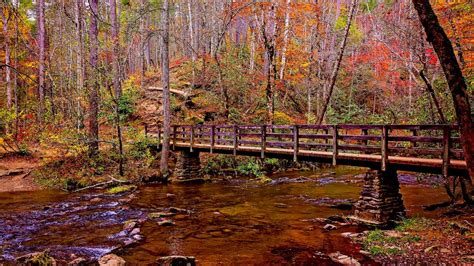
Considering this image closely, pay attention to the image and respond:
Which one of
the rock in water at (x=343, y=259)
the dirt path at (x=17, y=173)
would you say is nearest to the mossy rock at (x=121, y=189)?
the dirt path at (x=17, y=173)

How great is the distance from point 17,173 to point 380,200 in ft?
57.6

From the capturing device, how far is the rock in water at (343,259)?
7749mm

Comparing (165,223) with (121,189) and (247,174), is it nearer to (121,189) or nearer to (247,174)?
(121,189)

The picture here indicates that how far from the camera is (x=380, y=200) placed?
10.9m

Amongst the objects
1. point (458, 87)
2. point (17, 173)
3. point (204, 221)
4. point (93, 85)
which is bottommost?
Result: point (204, 221)

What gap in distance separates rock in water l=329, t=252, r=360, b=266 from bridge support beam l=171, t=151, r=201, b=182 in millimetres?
12702

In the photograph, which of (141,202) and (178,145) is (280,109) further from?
(141,202)

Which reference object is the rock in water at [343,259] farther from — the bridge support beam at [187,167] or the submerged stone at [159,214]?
the bridge support beam at [187,167]

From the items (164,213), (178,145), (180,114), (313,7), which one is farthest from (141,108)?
(164,213)

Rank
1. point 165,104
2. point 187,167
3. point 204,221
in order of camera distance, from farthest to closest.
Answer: point 187,167 < point 165,104 < point 204,221

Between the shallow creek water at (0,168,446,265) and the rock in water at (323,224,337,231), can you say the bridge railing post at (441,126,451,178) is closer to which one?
the shallow creek water at (0,168,446,265)

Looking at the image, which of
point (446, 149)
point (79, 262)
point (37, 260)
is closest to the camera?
point (37, 260)

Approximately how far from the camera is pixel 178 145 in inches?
814

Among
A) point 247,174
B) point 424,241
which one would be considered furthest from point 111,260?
point 247,174
